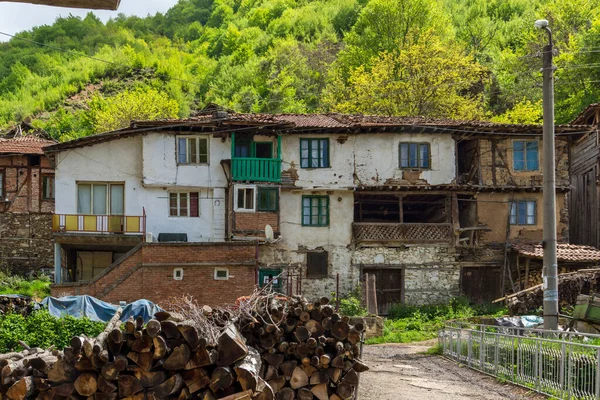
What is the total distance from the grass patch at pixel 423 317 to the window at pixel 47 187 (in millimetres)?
21153

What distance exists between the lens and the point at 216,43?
114 meters

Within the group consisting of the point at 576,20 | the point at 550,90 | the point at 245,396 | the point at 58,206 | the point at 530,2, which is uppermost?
the point at 530,2

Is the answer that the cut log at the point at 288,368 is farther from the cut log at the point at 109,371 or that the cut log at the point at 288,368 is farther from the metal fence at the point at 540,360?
the metal fence at the point at 540,360

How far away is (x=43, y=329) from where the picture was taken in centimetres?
2308

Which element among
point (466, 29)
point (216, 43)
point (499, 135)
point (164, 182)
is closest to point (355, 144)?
point (499, 135)

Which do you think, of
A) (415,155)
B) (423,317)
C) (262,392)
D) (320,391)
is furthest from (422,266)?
(262,392)

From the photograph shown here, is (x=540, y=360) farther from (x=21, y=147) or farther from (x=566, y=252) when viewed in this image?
(x=21, y=147)

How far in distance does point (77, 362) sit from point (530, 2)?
3555 inches

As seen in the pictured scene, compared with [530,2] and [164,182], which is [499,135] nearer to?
[164,182]

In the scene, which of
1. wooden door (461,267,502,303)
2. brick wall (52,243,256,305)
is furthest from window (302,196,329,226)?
wooden door (461,267,502,303)

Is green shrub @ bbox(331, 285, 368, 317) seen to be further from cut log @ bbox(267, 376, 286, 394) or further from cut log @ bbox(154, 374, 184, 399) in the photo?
cut log @ bbox(154, 374, 184, 399)

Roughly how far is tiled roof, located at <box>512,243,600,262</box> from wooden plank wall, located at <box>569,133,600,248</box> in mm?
4121

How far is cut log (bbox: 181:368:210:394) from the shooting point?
31.7ft

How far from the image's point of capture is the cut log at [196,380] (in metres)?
9.67
